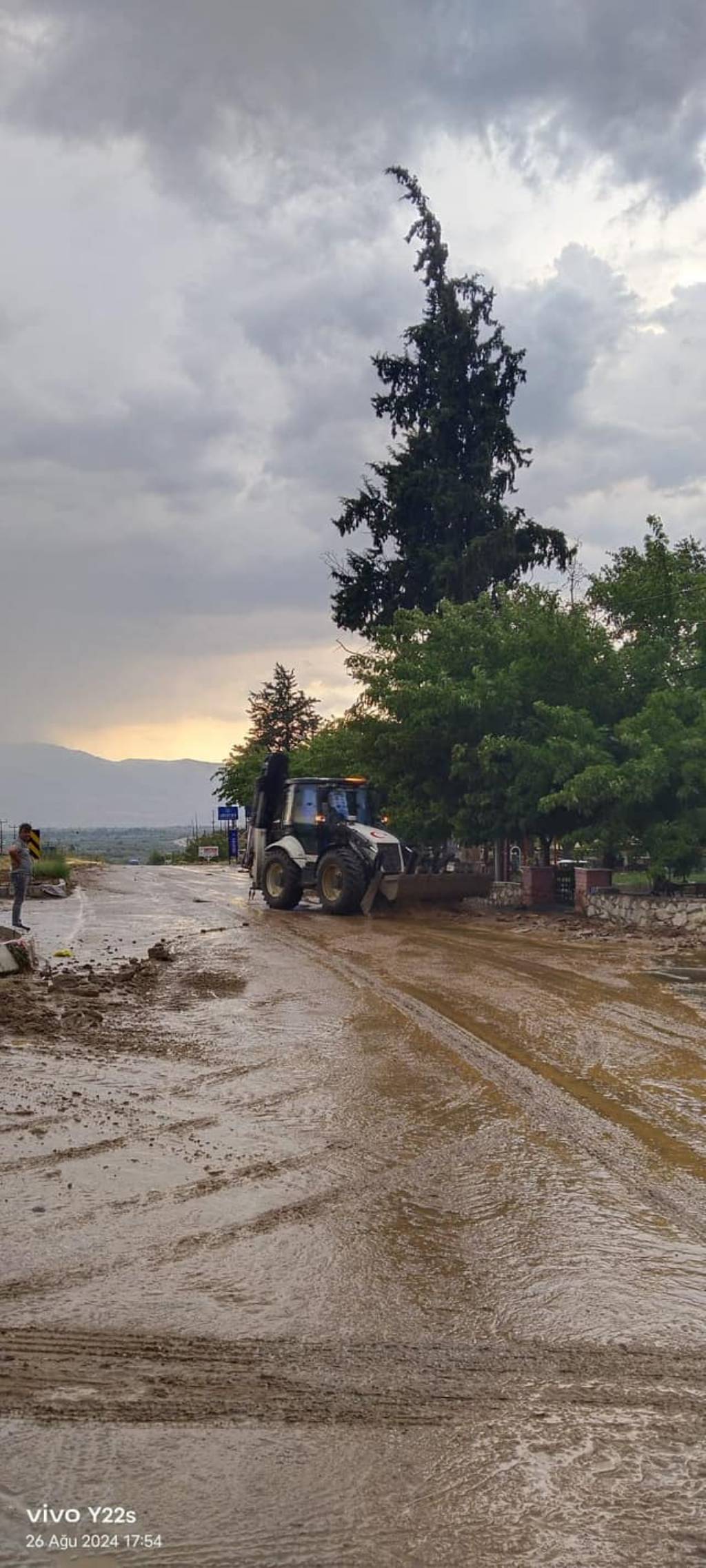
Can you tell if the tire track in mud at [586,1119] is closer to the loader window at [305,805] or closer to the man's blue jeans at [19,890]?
the man's blue jeans at [19,890]

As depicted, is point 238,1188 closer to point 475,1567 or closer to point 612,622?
point 475,1567

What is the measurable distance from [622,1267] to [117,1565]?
2.43 meters

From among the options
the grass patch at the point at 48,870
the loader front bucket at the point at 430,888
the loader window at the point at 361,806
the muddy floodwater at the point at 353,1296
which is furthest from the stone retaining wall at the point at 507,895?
the grass patch at the point at 48,870

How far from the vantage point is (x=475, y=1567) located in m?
2.68

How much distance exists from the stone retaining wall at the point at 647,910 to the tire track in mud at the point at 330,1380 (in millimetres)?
14350

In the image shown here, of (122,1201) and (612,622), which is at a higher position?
(612,622)

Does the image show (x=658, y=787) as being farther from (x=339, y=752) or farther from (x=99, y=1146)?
(x=99, y=1146)

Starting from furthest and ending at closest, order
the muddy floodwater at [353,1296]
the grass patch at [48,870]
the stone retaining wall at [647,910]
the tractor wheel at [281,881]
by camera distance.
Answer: the grass patch at [48,870]
the tractor wheel at [281,881]
the stone retaining wall at [647,910]
the muddy floodwater at [353,1296]

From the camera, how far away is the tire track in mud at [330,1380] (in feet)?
11.1

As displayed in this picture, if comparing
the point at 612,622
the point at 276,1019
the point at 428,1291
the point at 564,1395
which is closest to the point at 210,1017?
the point at 276,1019

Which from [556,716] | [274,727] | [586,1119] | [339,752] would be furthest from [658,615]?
[274,727]

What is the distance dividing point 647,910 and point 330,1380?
53.6 feet

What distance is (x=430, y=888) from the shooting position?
23469 mm

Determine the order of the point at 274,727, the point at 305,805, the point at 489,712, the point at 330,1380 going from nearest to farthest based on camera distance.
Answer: the point at 330,1380 < the point at 489,712 < the point at 305,805 < the point at 274,727
